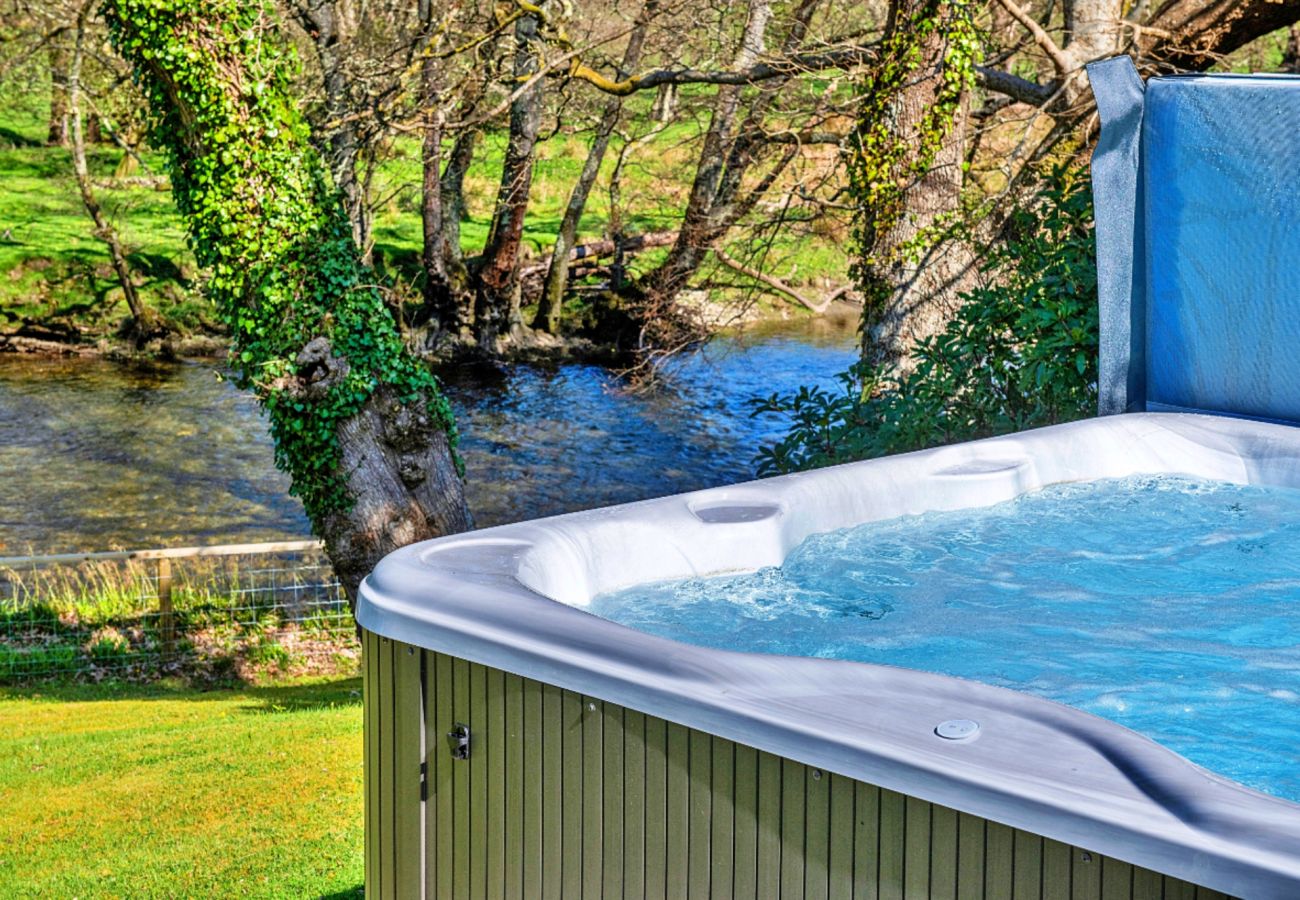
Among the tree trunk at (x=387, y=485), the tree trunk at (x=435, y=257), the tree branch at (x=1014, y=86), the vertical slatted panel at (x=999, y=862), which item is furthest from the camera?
the tree trunk at (x=435, y=257)

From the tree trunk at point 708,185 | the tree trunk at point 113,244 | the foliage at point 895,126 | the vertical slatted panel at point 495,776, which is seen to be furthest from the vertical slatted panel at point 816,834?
the tree trunk at point 113,244

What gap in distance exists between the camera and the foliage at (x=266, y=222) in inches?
227

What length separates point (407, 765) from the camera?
7.80 ft

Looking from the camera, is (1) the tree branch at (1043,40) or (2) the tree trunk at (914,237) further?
(2) the tree trunk at (914,237)

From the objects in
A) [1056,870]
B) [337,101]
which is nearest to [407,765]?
[1056,870]

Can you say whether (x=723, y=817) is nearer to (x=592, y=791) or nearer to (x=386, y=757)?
(x=592, y=791)

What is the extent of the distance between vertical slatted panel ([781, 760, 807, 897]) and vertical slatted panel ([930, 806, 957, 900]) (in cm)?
19

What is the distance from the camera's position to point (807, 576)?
3309 mm

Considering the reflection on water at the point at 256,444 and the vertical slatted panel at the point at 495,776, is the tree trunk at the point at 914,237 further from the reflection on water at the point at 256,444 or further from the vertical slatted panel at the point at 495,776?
the vertical slatted panel at the point at 495,776

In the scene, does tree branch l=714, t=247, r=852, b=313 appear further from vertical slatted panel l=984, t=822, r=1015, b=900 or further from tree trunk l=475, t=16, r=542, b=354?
vertical slatted panel l=984, t=822, r=1015, b=900

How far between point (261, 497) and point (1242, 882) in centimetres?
930

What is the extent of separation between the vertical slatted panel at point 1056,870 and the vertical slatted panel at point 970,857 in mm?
80

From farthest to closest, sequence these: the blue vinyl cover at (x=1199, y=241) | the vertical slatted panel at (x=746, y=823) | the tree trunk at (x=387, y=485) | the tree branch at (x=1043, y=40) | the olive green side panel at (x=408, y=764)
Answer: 1. the tree branch at (x=1043, y=40)
2. the tree trunk at (x=387, y=485)
3. the blue vinyl cover at (x=1199, y=241)
4. the olive green side panel at (x=408, y=764)
5. the vertical slatted panel at (x=746, y=823)

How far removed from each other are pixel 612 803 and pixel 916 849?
1.67 ft
